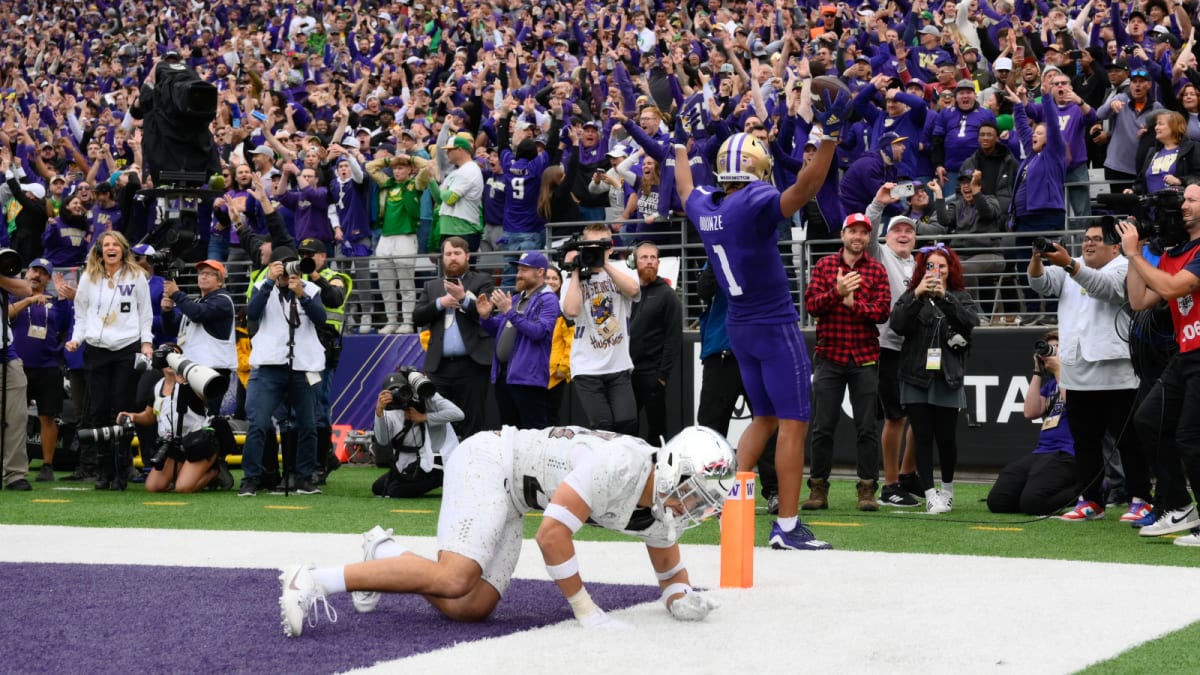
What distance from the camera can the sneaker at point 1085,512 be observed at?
34.5 ft

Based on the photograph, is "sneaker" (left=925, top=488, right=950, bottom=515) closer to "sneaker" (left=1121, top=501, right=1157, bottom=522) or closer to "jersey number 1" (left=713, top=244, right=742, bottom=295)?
"sneaker" (left=1121, top=501, right=1157, bottom=522)

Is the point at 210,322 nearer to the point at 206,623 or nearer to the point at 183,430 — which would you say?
the point at 183,430

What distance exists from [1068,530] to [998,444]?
3.75 metres

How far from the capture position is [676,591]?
6152 mm

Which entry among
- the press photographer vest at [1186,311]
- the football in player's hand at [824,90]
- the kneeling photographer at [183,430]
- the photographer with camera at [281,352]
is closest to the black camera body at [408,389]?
the photographer with camera at [281,352]

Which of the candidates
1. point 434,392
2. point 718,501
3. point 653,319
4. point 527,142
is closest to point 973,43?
point 527,142

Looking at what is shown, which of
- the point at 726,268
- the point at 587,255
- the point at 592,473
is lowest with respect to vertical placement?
the point at 592,473

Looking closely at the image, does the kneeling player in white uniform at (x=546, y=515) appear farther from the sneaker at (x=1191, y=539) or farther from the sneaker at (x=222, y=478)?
the sneaker at (x=222, y=478)

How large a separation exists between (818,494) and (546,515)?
5607 mm

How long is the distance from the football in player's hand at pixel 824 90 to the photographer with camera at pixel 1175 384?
694 centimetres

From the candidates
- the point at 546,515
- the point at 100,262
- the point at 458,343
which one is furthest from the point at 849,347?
the point at 100,262

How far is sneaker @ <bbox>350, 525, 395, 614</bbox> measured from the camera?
6215 mm

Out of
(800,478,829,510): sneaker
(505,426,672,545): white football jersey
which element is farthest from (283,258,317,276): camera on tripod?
(505,426,672,545): white football jersey

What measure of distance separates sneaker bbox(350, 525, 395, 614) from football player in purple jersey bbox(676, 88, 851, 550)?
9.29 ft
